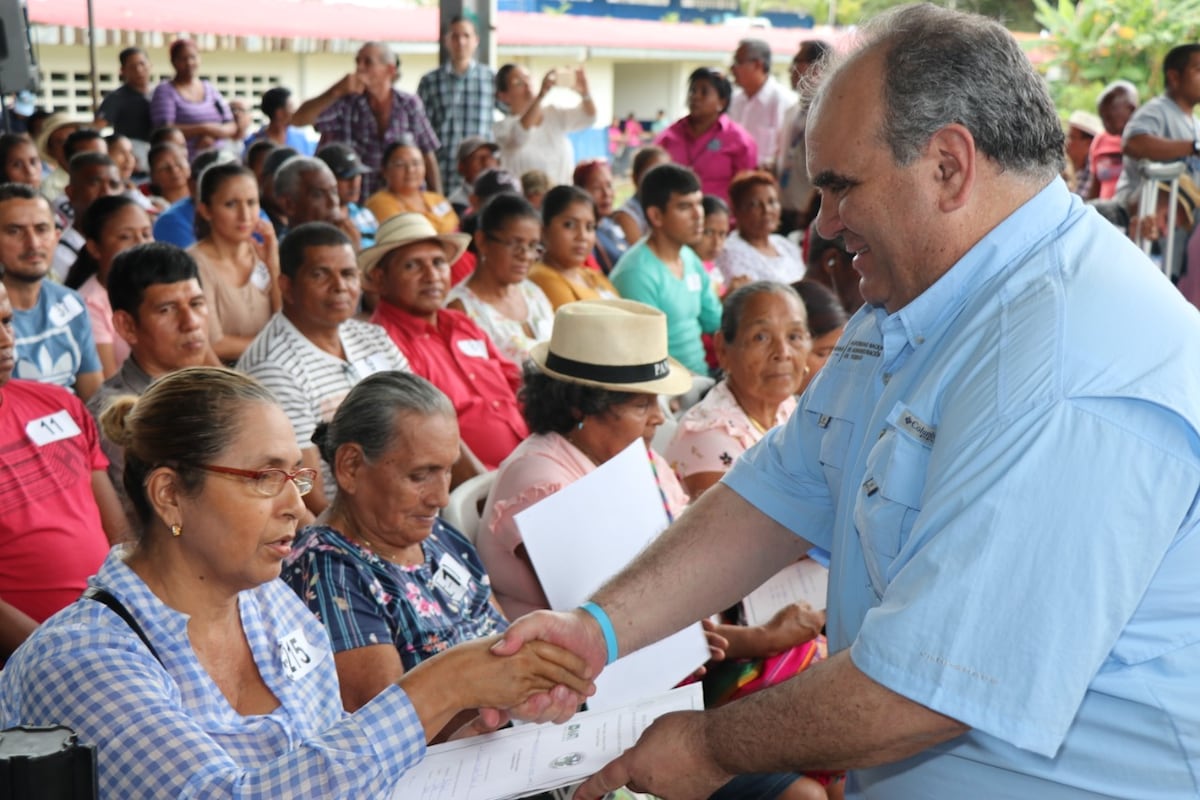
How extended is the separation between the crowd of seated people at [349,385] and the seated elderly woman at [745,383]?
0.01m

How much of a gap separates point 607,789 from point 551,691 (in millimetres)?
222

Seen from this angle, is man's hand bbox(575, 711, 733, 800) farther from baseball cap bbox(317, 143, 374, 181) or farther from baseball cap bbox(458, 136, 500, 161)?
baseball cap bbox(458, 136, 500, 161)

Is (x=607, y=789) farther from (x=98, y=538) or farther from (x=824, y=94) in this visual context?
(x=98, y=538)

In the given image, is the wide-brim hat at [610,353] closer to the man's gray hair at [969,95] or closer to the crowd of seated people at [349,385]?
the crowd of seated people at [349,385]

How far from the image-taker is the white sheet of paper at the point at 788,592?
3377mm

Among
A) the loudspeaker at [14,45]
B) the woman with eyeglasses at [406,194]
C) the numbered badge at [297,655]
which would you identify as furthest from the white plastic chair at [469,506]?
the loudspeaker at [14,45]

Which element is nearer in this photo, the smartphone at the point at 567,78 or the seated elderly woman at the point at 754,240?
the seated elderly woman at the point at 754,240

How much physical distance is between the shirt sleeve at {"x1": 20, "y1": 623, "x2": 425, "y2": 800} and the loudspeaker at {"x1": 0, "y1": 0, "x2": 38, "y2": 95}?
6.45 meters

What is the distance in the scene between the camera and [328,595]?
8.71ft

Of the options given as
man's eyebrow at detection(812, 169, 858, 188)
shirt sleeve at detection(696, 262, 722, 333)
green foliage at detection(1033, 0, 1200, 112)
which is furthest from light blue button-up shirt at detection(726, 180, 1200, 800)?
green foliage at detection(1033, 0, 1200, 112)

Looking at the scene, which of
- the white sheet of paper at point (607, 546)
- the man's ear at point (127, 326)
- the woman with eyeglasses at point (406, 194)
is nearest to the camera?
the white sheet of paper at point (607, 546)

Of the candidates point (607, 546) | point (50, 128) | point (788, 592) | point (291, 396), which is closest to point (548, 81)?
point (50, 128)

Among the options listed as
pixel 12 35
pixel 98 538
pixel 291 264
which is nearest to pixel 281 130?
pixel 12 35

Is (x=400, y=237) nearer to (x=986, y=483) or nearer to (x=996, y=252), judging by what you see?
(x=996, y=252)
